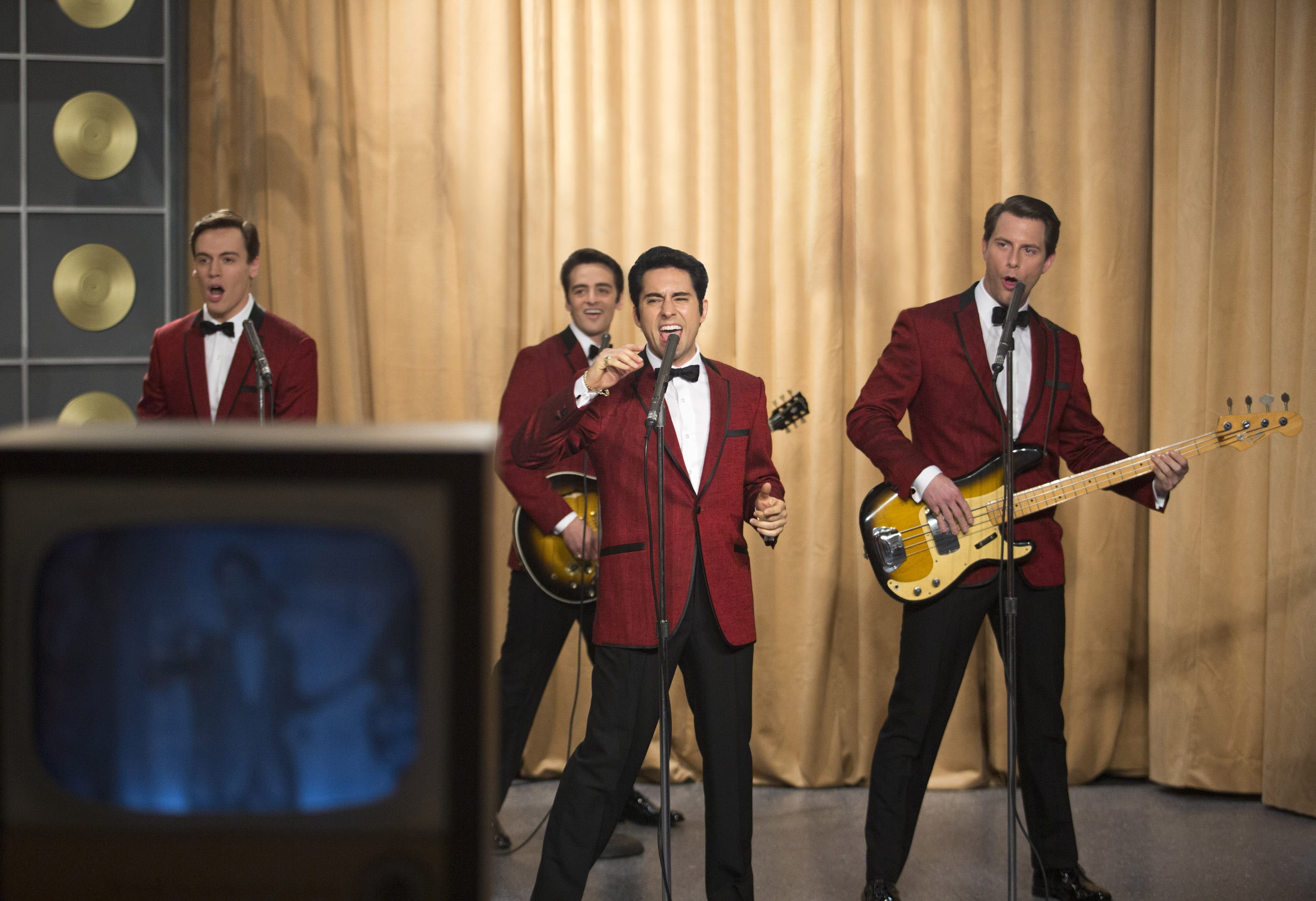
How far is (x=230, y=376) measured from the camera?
2.83 metres

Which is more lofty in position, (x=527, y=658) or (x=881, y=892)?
(x=527, y=658)

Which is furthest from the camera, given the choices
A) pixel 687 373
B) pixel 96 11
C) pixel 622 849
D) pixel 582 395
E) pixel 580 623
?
pixel 96 11

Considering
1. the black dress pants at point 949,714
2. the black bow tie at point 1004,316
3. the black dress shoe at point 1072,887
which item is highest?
the black bow tie at point 1004,316

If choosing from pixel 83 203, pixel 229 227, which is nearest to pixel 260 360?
pixel 229 227

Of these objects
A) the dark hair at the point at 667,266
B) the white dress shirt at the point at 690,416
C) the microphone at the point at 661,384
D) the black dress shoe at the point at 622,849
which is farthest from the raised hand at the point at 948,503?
the black dress shoe at the point at 622,849

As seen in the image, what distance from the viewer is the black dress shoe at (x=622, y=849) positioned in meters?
3.09

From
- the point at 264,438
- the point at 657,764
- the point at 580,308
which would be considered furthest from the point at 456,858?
the point at 657,764

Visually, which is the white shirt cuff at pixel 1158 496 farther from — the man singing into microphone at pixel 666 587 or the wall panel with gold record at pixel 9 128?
the wall panel with gold record at pixel 9 128

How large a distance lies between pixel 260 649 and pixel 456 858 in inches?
7.7

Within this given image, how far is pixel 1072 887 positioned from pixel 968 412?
46.6 inches

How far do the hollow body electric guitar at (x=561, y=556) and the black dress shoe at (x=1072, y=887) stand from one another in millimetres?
1320

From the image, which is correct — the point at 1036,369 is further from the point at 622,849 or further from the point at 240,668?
the point at 240,668

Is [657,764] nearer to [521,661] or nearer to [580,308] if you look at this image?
[521,661]

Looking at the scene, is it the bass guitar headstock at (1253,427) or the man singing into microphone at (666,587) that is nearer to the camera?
the man singing into microphone at (666,587)
